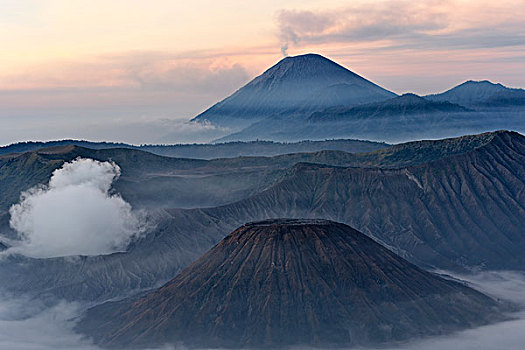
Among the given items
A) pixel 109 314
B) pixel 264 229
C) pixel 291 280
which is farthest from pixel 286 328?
pixel 109 314

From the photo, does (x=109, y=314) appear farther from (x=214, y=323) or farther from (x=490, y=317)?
(x=490, y=317)

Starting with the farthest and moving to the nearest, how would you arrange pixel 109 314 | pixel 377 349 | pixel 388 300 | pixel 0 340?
pixel 109 314 < pixel 0 340 < pixel 388 300 < pixel 377 349

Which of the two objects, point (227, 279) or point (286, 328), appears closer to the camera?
point (286, 328)

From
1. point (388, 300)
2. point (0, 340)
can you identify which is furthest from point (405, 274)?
point (0, 340)

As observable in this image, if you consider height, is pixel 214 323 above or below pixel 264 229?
below

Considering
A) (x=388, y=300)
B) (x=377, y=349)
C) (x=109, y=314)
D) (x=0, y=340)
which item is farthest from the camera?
(x=109, y=314)

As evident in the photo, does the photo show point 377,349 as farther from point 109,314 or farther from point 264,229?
point 109,314
